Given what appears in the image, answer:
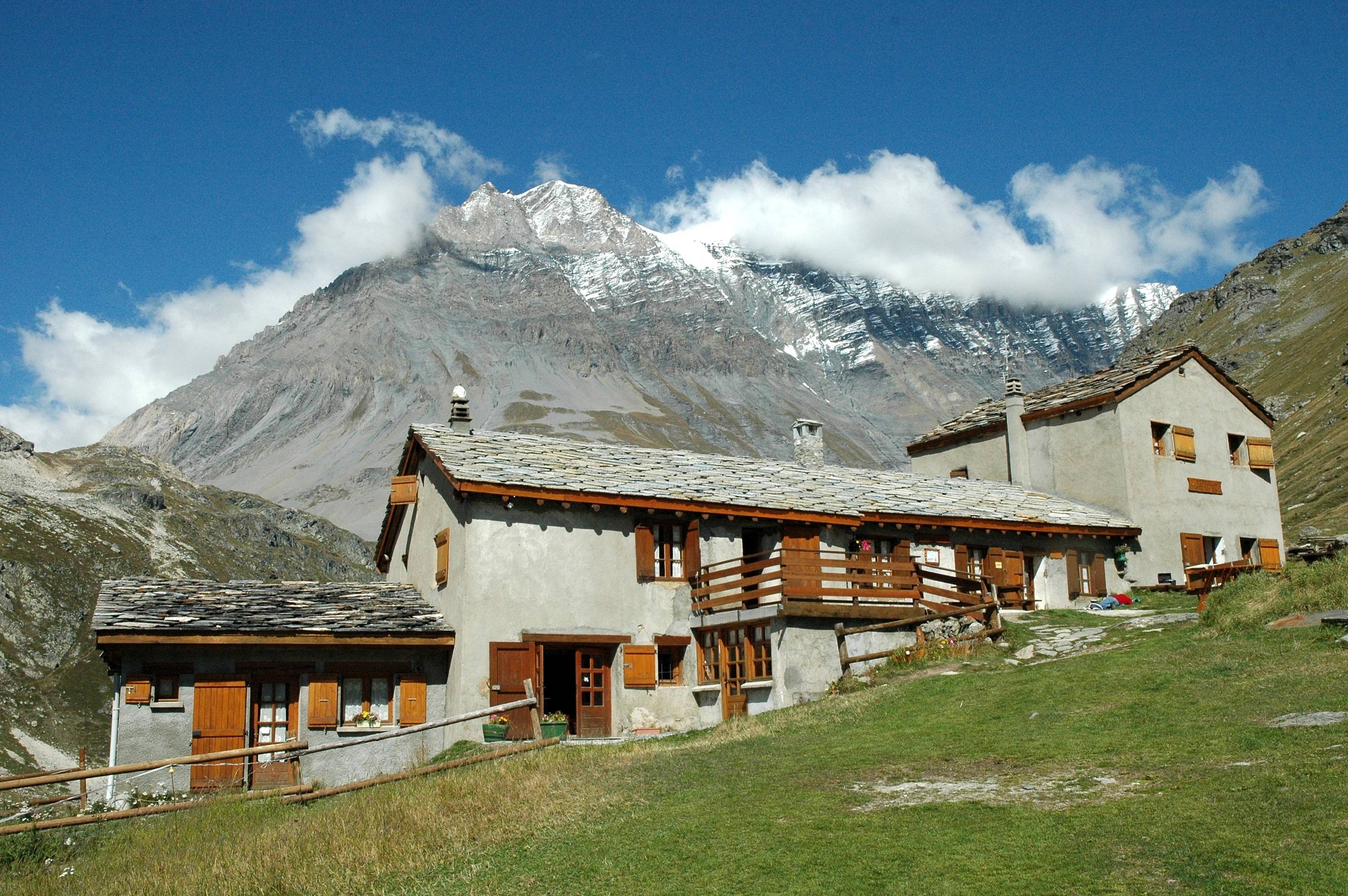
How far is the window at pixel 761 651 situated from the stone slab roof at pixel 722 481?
3434 millimetres

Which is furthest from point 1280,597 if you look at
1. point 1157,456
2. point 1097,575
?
point 1157,456

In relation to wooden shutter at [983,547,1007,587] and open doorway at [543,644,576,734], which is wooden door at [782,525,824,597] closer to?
open doorway at [543,644,576,734]

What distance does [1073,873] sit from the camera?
9.95 m

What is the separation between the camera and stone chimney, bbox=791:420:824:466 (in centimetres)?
3719

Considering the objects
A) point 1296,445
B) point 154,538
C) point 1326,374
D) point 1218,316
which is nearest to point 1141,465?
point 154,538

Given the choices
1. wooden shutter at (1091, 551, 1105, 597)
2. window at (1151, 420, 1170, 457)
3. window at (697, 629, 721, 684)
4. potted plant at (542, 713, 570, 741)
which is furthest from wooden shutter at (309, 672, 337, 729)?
window at (1151, 420, 1170, 457)

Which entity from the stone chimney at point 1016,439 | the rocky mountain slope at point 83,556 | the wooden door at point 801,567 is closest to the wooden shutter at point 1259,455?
the stone chimney at point 1016,439

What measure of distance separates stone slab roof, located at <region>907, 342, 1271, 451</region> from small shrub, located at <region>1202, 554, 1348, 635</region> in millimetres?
14614

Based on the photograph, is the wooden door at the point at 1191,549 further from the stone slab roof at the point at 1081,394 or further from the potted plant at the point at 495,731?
the potted plant at the point at 495,731

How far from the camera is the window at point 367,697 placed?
2512 cm

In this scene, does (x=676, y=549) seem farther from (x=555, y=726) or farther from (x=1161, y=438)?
(x=1161, y=438)

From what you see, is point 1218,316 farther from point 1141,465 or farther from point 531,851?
point 531,851

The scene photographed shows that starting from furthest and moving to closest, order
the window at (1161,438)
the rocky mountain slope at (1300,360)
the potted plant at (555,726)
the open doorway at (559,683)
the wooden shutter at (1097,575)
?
1. the rocky mountain slope at (1300,360)
2. the window at (1161,438)
3. the wooden shutter at (1097,575)
4. the open doorway at (559,683)
5. the potted plant at (555,726)

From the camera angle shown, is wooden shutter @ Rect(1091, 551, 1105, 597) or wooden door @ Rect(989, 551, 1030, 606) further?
wooden shutter @ Rect(1091, 551, 1105, 597)
